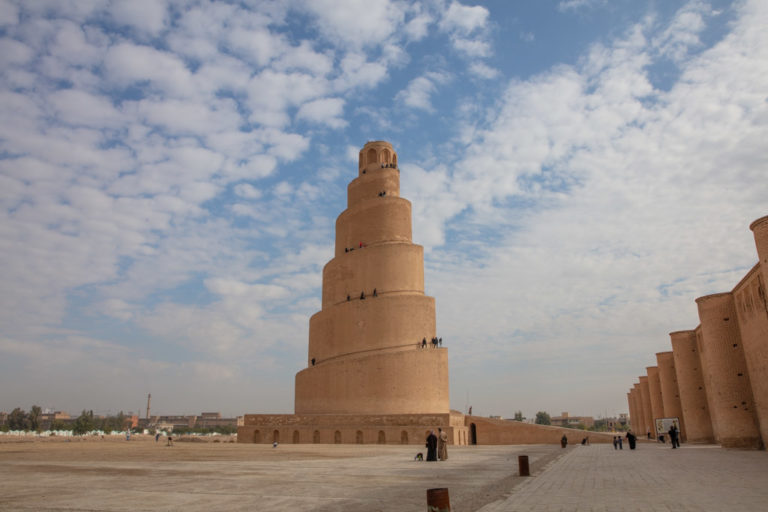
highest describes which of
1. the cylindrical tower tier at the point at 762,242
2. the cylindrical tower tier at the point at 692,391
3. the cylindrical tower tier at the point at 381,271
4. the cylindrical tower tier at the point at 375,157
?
the cylindrical tower tier at the point at 375,157

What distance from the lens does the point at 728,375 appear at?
59.2 ft

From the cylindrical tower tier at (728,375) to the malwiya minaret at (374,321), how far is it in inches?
496

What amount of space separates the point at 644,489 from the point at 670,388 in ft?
78.9

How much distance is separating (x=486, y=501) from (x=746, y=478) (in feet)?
17.2

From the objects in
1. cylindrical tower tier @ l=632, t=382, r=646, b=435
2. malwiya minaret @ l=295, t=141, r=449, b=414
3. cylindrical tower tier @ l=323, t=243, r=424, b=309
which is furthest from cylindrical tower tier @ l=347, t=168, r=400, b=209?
cylindrical tower tier @ l=632, t=382, r=646, b=435

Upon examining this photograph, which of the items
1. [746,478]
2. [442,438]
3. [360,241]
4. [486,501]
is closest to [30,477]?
[486,501]

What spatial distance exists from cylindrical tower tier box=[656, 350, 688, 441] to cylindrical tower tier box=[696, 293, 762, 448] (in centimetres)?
1084

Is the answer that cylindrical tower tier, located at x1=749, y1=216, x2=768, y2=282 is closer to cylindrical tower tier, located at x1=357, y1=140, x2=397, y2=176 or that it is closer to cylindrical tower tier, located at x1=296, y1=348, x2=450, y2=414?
cylindrical tower tier, located at x1=296, y1=348, x2=450, y2=414

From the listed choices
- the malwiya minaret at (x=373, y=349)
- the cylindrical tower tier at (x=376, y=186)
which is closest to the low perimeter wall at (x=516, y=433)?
the malwiya minaret at (x=373, y=349)

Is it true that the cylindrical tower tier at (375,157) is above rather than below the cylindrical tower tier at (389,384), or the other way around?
above

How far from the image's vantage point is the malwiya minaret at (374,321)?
89.8 feet

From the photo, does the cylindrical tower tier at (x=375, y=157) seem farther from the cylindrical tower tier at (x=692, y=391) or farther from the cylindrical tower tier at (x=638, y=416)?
the cylindrical tower tier at (x=638, y=416)

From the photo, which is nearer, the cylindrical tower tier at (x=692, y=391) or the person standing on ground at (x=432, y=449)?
the person standing on ground at (x=432, y=449)

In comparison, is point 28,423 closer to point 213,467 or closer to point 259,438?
point 259,438
